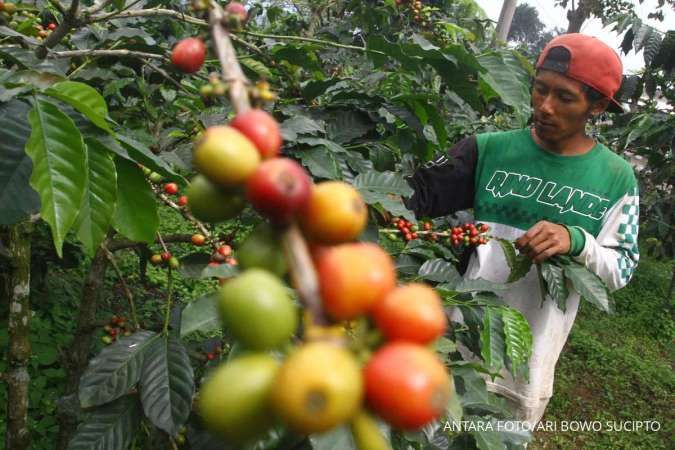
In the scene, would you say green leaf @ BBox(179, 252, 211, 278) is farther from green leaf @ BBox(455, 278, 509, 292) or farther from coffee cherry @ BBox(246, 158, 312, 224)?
coffee cherry @ BBox(246, 158, 312, 224)

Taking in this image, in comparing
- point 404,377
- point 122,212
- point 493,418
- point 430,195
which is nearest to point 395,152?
point 430,195

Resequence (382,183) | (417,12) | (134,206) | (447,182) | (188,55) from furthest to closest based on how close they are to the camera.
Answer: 1. (417,12)
2. (447,182)
3. (382,183)
4. (134,206)
5. (188,55)

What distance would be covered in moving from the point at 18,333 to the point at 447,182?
1.73 m

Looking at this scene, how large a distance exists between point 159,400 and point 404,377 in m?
1.09

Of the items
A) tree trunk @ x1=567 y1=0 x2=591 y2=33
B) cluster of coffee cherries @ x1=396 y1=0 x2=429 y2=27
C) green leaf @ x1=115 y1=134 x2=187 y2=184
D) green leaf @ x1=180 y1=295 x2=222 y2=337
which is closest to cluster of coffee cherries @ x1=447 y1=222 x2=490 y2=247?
green leaf @ x1=180 y1=295 x2=222 y2=337

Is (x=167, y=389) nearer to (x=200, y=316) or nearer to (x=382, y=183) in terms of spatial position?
(x=200, y=316)

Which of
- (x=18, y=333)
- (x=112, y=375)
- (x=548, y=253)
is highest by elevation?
(x=548, y=253)

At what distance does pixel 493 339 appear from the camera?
4.90ft

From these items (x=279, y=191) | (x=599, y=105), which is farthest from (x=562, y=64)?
(x=279, y=191)

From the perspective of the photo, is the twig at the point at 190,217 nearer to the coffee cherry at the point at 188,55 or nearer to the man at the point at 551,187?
the coffee cherry at the point at 188,55

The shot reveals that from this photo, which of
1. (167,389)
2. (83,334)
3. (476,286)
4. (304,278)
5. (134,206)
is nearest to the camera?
(304,278)

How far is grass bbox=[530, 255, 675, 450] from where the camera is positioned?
403 cm

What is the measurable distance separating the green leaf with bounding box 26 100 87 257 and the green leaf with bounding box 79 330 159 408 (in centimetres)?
60

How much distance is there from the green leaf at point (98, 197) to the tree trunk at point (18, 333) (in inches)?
34.3
